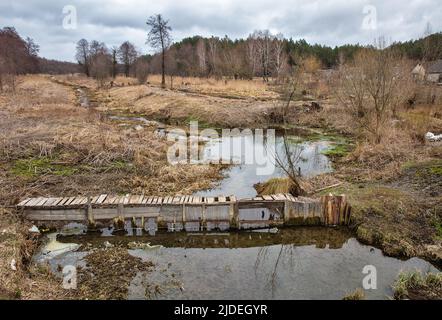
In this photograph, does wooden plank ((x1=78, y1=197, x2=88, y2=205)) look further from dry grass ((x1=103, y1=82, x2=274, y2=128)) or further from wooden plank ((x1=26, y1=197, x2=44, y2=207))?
dry grass ((x1=103, y1=82, x2=274, y2=128))

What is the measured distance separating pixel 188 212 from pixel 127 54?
6532 centimetres

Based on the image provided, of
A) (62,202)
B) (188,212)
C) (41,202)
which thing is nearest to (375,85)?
(188,212)

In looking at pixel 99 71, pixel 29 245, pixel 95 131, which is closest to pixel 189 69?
pixel 99 71

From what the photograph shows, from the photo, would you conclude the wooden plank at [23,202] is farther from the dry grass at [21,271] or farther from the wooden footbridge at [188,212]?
the dry grass at [21,271]

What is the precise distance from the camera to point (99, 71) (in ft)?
190

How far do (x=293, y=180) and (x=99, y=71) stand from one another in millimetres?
52175

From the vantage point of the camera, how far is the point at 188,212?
10.9m

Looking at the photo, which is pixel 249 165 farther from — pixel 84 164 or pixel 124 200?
pixel 124 200

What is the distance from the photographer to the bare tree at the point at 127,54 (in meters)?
70.2

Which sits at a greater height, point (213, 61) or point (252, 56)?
point (252, 56)

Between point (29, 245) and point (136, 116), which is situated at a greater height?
point (136, 116)

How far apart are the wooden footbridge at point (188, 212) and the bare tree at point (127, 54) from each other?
210 feet

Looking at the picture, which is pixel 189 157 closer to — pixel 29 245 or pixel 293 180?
pixel 293 180

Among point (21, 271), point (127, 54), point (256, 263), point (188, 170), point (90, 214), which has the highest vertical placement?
point (127, 54)
